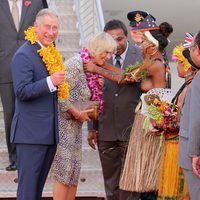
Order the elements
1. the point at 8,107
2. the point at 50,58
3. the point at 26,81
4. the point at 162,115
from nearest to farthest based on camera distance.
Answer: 1. the point at 26,81
2. the point at 50,58
3. the point at 162,115
4. the point at 8,107

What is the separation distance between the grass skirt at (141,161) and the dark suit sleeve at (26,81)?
1051mm

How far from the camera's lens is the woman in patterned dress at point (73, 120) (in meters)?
5.85

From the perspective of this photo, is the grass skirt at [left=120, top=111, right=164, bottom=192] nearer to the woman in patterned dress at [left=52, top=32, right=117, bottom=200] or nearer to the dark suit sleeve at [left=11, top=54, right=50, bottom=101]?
the woman in patterned dress at [left=52, top=32, right=117, bottom=200]

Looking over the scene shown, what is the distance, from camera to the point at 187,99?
15.6ft

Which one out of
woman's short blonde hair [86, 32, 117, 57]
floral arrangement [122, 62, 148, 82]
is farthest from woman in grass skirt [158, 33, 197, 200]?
woman's short blonde hair [86, 32, 117, 57]

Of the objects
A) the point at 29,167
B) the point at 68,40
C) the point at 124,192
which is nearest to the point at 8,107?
the point at 124,192

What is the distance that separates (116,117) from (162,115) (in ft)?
2.90

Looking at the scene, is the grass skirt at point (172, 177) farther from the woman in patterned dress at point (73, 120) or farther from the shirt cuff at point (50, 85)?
the shirt cuff at point (50, 85)

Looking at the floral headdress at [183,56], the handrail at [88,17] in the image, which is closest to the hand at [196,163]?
the floral headdress at [183,56]

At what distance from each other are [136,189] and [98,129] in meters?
0.81

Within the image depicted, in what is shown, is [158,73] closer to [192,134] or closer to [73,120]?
[73,120]

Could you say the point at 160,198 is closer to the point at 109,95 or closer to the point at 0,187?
the point at 109,95

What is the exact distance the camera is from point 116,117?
6.37 m

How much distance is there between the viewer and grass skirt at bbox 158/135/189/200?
555cm
